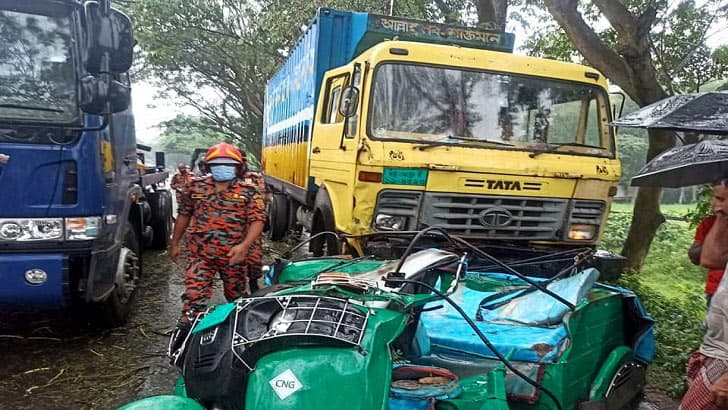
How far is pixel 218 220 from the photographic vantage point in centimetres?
386

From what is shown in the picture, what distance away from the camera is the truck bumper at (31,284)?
345 centimetres

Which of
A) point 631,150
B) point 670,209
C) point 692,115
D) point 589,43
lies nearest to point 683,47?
point 589,43

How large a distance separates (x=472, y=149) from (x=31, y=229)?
325 cm

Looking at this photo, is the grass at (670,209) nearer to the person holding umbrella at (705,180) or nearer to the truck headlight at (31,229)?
the person holding umbrella at (705,180)

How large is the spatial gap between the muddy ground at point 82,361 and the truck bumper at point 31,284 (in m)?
0.58

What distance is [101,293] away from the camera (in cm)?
394

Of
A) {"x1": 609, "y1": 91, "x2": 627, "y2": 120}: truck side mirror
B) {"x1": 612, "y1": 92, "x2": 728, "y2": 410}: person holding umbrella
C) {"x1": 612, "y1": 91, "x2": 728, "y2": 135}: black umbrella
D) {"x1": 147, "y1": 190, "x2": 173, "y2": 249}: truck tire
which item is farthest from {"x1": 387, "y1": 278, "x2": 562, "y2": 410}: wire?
{"x1": 147, "y1": 190, "x2": 173, "y2": 249}: truck tire

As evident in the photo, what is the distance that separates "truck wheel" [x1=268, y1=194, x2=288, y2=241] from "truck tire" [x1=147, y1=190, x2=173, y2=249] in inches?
65.2

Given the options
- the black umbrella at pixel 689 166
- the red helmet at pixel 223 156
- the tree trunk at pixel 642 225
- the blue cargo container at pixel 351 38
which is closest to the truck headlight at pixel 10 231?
the red helmet at pixel 223 156

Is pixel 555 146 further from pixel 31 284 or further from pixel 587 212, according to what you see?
pixel 31 284

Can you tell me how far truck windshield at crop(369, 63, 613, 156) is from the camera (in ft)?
15.7

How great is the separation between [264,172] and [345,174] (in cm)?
800

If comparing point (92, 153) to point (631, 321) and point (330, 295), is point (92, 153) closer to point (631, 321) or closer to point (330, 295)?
point (330, 295)

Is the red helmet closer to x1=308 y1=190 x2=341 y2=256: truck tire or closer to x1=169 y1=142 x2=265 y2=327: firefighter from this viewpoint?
x1=169 y1=142 x2=265 y2=327: firefighter
